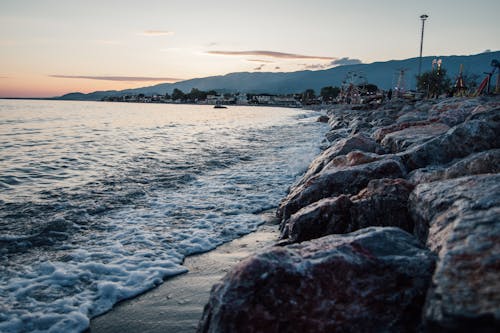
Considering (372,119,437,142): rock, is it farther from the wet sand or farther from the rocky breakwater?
the rocky breakwater

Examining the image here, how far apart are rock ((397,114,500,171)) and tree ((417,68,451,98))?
4503cm

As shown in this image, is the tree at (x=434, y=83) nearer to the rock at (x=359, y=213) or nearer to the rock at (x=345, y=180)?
the rock at (x=345, y=180)

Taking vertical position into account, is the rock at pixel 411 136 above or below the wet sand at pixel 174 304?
above

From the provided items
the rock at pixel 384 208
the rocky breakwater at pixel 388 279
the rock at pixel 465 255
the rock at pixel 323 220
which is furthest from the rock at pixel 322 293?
the rock at pixel 323 220

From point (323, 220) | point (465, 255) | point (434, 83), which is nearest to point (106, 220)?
point (323, 220)

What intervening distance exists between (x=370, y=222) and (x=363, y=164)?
1884 mm

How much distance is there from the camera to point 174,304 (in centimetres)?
379

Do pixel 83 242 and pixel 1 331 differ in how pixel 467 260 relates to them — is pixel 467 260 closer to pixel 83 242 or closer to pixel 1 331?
pixel 1 331

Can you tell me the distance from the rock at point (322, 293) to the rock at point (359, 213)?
142 centimetres

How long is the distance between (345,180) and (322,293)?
130 inches

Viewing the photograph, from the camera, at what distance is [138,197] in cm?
838

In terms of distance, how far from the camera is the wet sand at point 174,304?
3.42 metres

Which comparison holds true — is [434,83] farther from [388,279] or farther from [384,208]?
[388,279]

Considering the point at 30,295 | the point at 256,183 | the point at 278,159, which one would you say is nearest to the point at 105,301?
the point at 30,295
